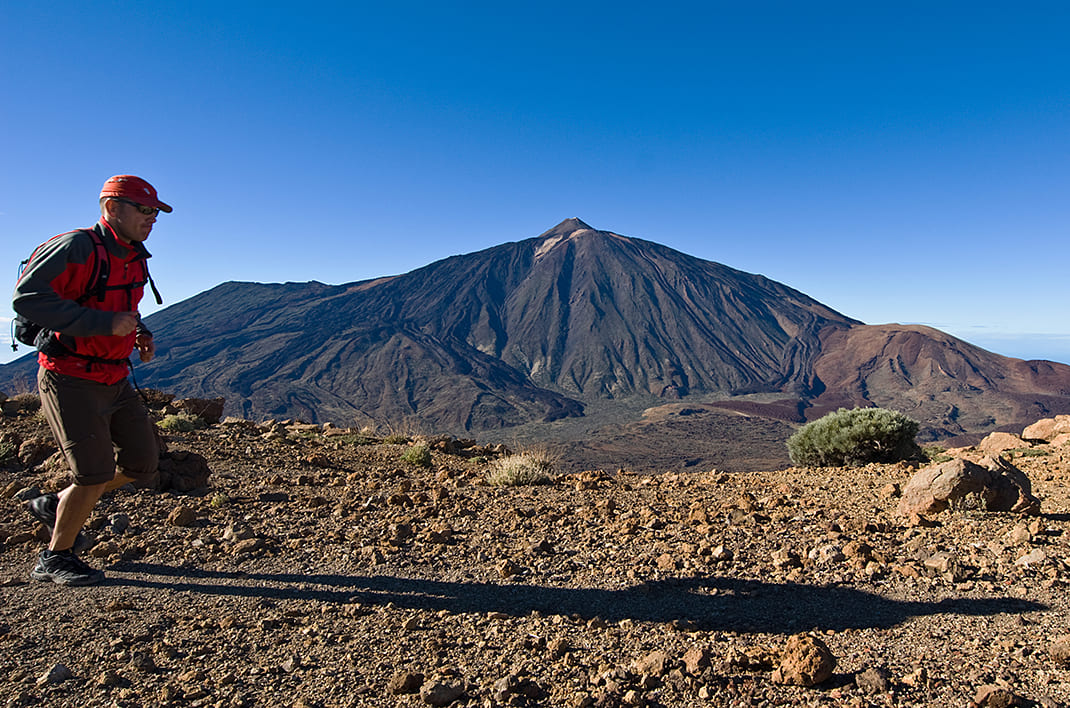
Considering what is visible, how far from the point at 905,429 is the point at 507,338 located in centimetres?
8732

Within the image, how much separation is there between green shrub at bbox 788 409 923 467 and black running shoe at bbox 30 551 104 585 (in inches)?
251

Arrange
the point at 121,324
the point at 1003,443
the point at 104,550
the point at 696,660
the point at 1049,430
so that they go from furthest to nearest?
1. the point at 1049,430
2. the point at 1003,443
3. the point at 104,550
4. the point at 121,324
5. the point at 696,660

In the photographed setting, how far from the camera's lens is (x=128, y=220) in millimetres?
2709

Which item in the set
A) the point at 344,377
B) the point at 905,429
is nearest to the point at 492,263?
the point at 344,377

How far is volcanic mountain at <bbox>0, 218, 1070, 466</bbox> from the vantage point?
63.8 m

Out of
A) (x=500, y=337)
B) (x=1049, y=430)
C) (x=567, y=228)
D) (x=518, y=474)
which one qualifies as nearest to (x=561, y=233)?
(x=567, y=228)

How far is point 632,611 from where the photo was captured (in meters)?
2.61

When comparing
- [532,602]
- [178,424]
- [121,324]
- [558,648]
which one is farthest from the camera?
[178,424]

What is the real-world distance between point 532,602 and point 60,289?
2.33 metres

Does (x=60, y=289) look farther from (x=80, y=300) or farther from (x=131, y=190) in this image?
(x=131, y=190)

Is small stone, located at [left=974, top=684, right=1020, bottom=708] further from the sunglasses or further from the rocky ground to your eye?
the sunglasses

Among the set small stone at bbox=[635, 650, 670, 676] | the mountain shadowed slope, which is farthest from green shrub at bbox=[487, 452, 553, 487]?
the mountain shadowed slope

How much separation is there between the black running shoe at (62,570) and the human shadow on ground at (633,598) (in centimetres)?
11

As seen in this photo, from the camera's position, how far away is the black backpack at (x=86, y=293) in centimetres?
252
